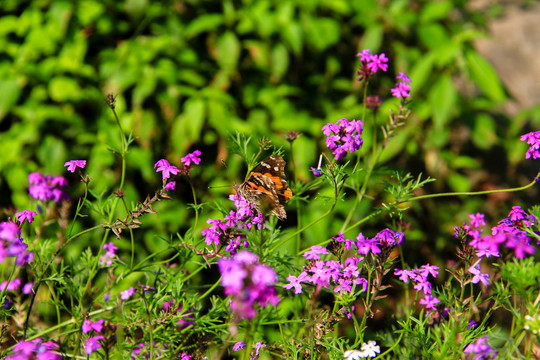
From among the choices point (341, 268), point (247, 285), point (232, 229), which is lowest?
point (341, 268)

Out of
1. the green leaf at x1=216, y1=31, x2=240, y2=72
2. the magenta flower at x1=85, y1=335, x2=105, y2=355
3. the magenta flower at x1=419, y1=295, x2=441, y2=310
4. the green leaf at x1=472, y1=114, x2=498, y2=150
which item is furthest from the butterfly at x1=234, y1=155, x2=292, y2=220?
the green leaf at x1=472, y1=114, x2=498, y2=150

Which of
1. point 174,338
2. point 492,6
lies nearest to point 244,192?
point 174,338

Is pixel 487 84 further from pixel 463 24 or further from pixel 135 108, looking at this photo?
pixel 135 108

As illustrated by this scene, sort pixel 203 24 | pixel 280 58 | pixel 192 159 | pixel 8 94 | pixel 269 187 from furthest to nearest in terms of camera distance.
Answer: pixel 280 58, pixel 203 24, pixel 8 94, pixel 269 187, pixel 192 159

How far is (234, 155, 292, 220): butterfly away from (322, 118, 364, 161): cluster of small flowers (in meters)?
0.24

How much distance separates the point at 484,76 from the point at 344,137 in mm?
2249

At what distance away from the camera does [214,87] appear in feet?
10.6

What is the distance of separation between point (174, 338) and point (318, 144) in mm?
2011

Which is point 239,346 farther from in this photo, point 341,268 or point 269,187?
point 269,187

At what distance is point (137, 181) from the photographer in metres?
3.17

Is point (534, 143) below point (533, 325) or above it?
above

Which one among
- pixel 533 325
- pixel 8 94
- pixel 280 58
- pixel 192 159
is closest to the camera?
pixel 533 325

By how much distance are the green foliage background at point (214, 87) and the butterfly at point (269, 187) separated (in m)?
1.00

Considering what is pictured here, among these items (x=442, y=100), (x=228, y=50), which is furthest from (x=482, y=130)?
(x=228, y=50)
